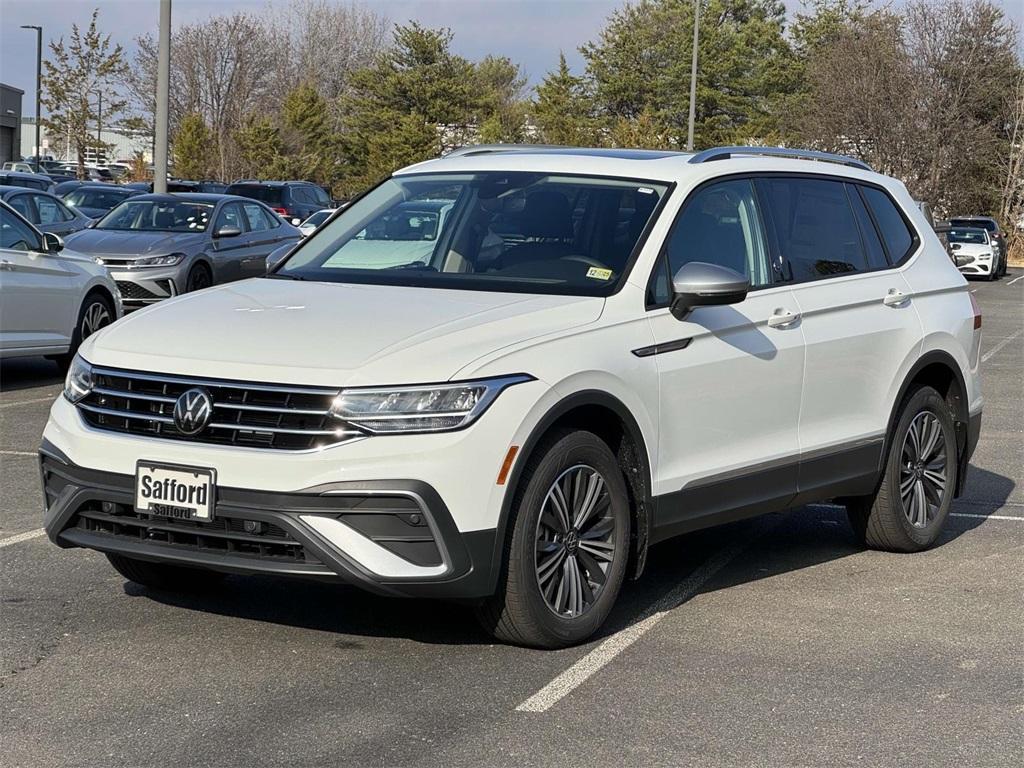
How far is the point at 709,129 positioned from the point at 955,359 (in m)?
65.3

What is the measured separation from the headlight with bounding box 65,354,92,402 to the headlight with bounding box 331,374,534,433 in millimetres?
1034

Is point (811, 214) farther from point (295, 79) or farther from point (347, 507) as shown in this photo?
point (295, 79)

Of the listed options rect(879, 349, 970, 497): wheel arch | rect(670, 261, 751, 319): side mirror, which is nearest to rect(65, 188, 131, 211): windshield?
rect(879, 349, 970, 497): wheel arch

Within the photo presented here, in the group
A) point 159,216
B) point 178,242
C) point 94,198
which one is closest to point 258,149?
point 94,198

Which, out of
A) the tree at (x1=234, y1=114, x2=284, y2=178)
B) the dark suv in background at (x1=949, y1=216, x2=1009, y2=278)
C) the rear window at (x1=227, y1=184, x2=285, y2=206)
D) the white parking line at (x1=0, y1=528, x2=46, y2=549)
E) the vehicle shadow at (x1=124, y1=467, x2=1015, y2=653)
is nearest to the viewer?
the vehicle shadow at (x1=124, y1=467, x2=1015, y2=653)

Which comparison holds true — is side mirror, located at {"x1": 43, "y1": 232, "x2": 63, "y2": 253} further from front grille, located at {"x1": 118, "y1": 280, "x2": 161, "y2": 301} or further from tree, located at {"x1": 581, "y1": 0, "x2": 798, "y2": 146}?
tree, located at {"x1": 581, "y1": 0, "x2": 798, "y2": 146}

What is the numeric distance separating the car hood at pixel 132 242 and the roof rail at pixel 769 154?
1186cm

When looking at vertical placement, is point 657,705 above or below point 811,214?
below

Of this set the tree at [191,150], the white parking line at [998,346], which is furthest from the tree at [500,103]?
the white parking line at [998,346]

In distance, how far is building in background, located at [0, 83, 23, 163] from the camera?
259 feet

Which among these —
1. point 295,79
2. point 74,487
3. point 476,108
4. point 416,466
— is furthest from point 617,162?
point 295,79

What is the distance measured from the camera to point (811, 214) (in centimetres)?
703

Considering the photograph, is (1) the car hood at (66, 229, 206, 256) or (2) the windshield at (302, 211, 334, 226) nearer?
(1) the car hood at (66, 229, 206, 256)

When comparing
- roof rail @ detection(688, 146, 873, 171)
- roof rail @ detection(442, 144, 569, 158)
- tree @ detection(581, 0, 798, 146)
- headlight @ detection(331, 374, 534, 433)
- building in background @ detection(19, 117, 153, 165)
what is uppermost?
tree @ detection(581, 0, 798, 146)
